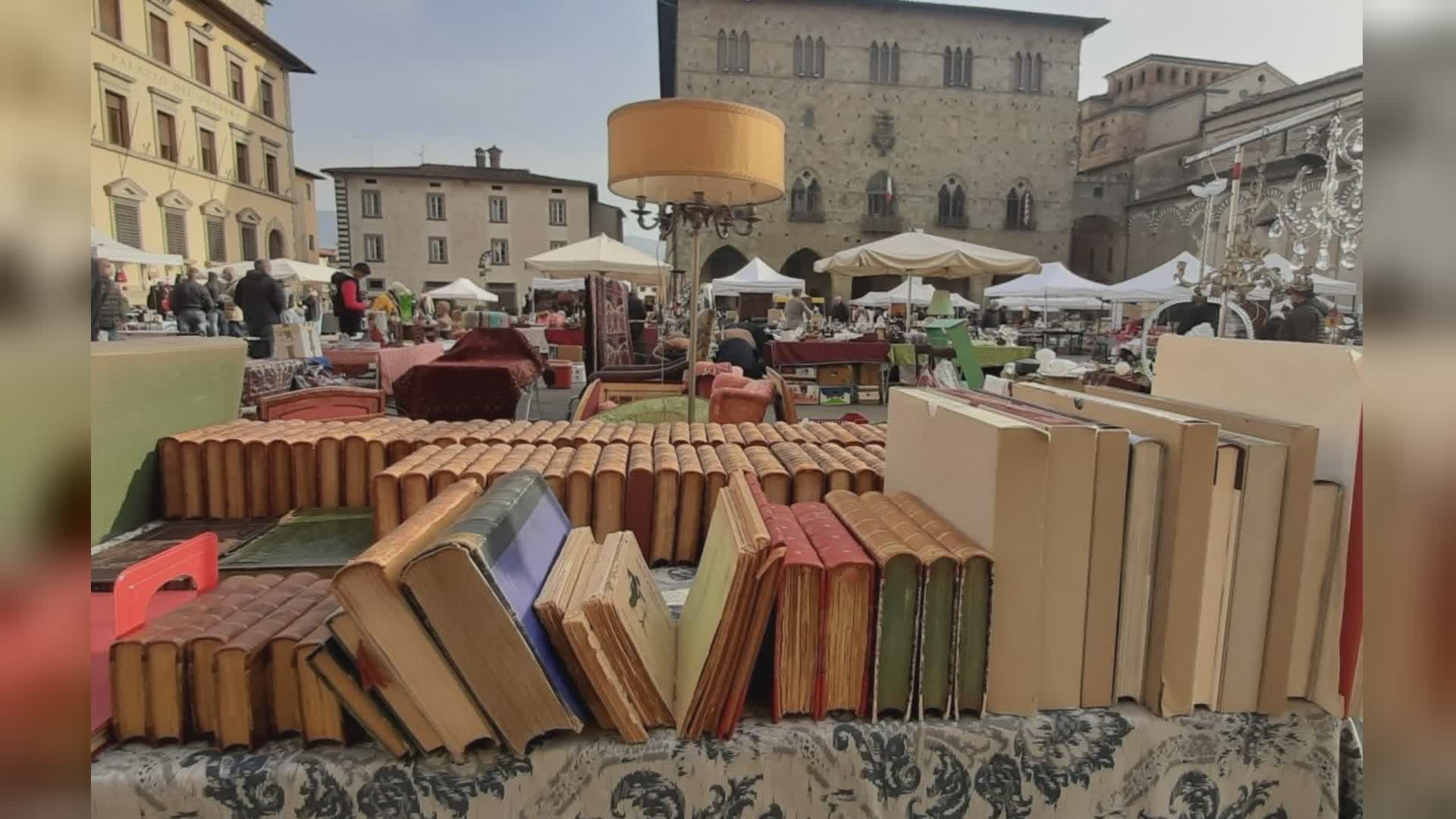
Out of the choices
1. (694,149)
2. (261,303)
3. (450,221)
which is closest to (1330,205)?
(694,149)

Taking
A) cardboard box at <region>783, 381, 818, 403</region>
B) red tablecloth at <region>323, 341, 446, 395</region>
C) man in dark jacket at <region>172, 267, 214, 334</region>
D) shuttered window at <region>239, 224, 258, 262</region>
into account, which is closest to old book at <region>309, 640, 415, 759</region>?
red tablecloth at <region>323, 341, 446, 395</region>

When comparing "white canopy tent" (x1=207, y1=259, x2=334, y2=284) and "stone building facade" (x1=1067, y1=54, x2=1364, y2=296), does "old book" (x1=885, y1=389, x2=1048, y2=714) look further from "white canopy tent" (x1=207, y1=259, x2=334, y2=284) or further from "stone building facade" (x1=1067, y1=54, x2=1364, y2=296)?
"stone building facade" (x1=1067, y1=54, x2=1364, y2=296)

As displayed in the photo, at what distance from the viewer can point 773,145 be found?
3.00 metres

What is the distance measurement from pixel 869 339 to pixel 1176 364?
742 centimetres

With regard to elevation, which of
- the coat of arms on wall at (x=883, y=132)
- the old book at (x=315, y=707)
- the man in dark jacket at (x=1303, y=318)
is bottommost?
the old book at (x=315, y=707)

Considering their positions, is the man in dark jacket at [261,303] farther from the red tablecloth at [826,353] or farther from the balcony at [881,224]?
the balcony at [881,224]

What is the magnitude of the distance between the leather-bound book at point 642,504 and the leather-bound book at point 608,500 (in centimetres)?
1

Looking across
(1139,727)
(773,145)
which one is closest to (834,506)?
(1139,727)

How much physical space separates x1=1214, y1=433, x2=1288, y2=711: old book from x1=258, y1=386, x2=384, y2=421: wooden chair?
281cm


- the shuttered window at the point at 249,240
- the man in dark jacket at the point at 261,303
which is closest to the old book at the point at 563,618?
the man in dark jacket at the point at 261,303

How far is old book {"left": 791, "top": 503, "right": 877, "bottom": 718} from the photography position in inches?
46.7

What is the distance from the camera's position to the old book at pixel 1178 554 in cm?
118
